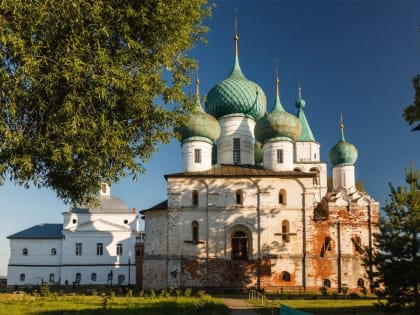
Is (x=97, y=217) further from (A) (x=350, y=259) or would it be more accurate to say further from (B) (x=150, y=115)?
(B) (x=150, y=115)

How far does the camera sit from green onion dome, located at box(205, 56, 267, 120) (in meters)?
34.0

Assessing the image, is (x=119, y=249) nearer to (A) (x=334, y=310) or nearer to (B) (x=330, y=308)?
(B) (x=330, y=308)

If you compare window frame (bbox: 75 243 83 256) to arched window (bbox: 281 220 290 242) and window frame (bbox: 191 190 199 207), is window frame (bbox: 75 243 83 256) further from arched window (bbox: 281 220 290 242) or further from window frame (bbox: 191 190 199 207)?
arched window (bbox: 281 220 290 242)

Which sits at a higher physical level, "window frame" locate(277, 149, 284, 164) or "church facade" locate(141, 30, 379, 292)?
"window frame" locate(277, 149, 284, 164)

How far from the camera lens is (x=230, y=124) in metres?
33.7

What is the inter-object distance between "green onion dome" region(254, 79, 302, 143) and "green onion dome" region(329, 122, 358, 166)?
8.25 m

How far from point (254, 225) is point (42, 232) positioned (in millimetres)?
25286

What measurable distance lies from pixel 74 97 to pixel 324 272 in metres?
21.4

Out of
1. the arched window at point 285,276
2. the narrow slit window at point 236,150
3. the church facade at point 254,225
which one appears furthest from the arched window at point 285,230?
the narrow slit window at point 236,150

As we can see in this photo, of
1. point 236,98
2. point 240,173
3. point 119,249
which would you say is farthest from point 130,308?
point 119,249

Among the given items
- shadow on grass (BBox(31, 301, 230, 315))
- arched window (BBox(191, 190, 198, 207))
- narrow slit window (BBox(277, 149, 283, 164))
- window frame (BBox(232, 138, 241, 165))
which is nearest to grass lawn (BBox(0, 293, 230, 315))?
shadow on grass (BBox(31, 301, 230, 315))

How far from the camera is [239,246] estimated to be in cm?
2895

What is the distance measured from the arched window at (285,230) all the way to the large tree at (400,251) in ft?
41.9

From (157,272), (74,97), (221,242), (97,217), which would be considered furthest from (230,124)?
(74,97)
